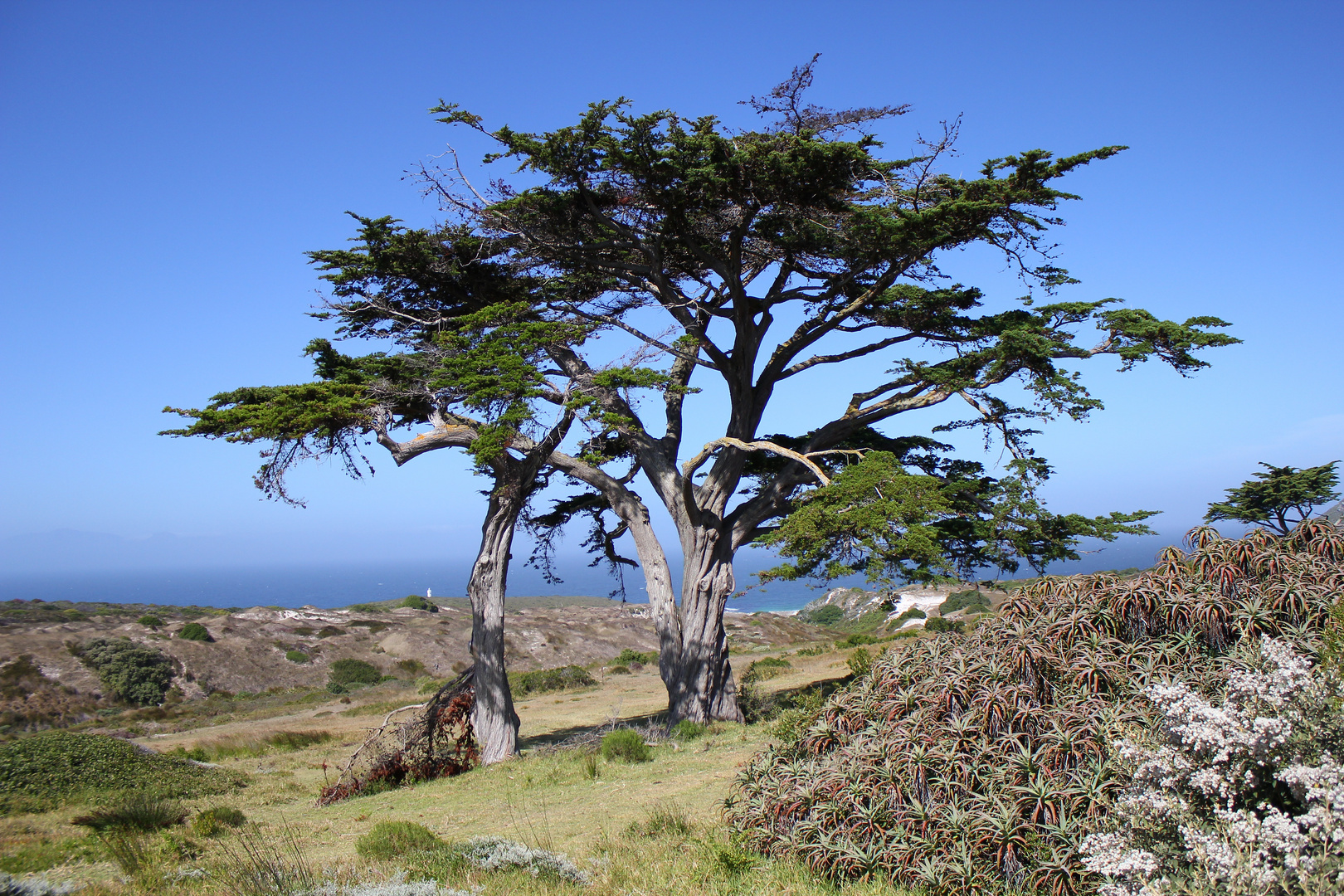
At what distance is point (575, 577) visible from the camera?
196m

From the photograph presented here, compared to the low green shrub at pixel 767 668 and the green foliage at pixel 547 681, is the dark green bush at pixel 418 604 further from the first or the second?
the low green shrub at pixel 767 668

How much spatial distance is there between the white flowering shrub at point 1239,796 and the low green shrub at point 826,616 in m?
50.8

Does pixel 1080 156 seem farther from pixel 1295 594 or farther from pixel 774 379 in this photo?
pixel 1295 594

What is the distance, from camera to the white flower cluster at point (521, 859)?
18.1 ft

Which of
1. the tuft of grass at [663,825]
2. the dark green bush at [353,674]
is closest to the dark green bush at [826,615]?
the dark green bush at [353,674]

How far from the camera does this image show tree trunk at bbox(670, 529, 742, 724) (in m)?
14.1

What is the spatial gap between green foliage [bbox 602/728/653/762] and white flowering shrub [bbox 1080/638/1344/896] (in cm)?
840

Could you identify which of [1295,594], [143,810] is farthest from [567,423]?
[1295,594]

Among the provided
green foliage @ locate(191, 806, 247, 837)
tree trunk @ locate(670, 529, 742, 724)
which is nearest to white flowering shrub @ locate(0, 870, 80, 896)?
green foliage @ locate(191, 806, 247, 837)

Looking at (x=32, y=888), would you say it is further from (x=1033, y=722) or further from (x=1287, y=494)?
(x=1287, y=494)

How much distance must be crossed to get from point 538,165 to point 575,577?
188300 mm

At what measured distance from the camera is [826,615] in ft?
181

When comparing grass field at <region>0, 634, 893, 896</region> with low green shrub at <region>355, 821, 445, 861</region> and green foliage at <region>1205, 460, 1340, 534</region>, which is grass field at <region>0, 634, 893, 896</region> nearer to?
low green shrub at <region>355, 821, 445, 861</region>

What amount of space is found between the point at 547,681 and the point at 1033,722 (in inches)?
899
